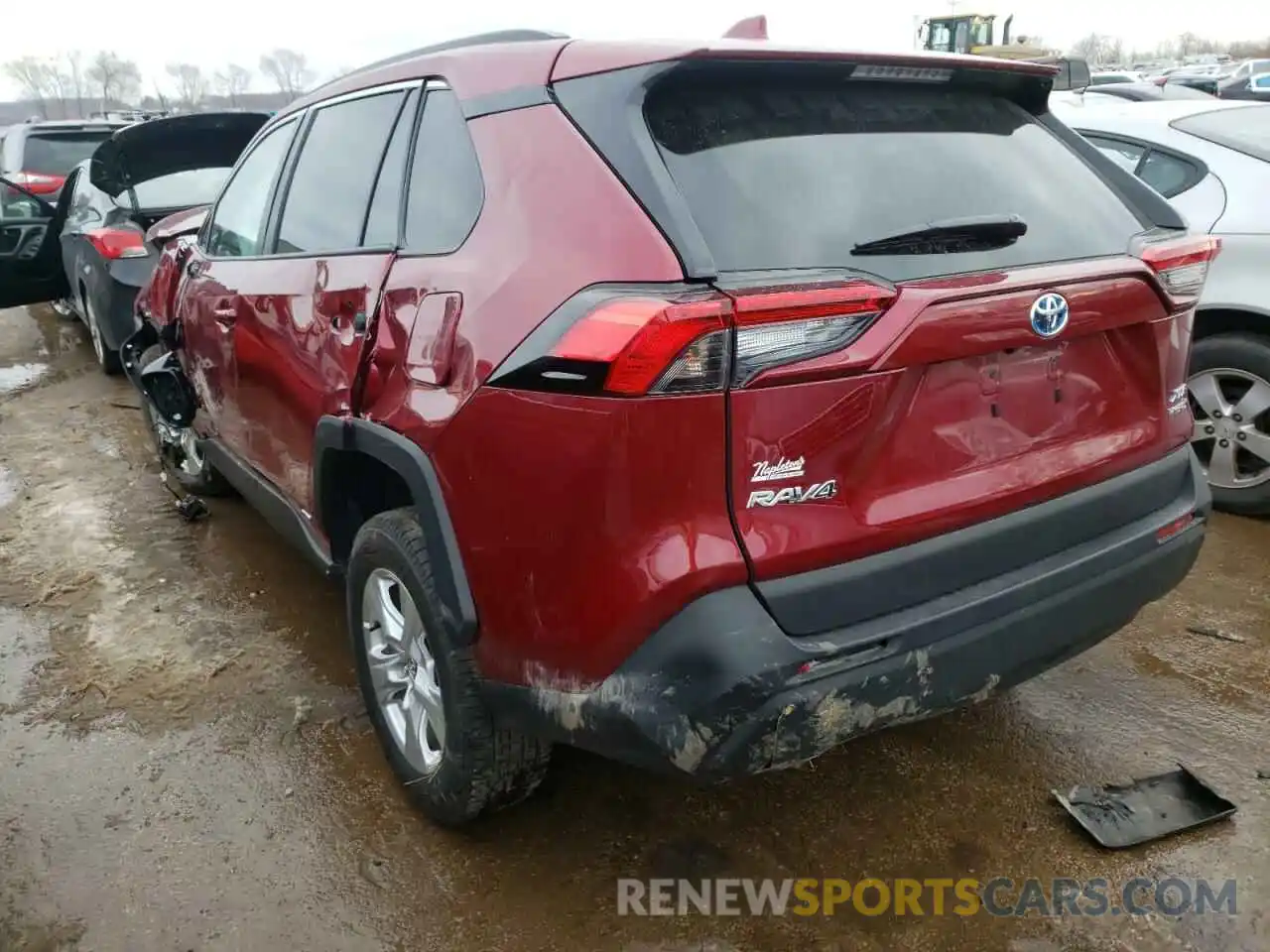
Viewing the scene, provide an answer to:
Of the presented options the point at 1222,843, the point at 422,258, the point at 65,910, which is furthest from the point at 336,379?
the point at 1222,843

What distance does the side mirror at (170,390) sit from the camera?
419 cm

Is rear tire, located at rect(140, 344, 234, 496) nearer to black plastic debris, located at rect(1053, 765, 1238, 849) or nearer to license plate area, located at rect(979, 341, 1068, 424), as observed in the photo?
license plate area, located at rect(979, 341, 1068, 424)

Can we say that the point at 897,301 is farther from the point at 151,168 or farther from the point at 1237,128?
the point at 151,168

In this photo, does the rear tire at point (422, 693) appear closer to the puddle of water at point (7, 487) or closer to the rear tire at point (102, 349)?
the puddle of water at point (7, 487)

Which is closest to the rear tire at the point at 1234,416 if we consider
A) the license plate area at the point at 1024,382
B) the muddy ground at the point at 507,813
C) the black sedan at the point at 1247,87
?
the muddy ground at the point at 507,813

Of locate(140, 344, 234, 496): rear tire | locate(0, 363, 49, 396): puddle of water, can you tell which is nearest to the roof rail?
locate(140, 344, 234, 496): rear tire

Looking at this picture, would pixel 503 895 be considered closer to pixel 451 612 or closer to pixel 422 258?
pixel 451 612

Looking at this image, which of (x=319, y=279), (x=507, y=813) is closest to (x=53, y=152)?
(x=319, y=279)

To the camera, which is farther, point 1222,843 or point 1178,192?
point 1178,192

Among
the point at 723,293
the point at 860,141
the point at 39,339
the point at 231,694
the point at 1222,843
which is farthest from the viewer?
the point at 39,339

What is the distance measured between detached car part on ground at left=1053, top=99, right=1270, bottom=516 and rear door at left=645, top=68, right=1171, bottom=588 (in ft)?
7.24

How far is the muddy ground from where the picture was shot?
2221 mm

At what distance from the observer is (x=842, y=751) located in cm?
277

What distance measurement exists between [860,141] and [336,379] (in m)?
1.41
